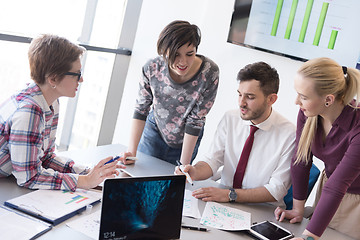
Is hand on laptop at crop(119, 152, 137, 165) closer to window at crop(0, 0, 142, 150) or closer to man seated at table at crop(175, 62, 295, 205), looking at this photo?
man seated at table at crop(175, 62, 295, 205)

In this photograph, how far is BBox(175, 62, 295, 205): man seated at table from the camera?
2.03 m

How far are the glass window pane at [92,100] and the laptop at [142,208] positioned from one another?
2.38 metres

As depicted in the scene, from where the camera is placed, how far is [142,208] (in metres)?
1.38

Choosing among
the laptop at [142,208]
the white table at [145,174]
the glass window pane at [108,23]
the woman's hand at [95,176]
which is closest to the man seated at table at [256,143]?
the white table at [145,174]

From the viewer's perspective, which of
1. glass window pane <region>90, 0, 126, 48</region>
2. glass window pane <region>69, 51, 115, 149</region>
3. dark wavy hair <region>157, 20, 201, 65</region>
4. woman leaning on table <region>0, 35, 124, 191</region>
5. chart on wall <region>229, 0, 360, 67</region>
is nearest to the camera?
woman leaning on table <region>0, 35, 124, 191</region>

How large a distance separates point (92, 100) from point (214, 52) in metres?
1.28

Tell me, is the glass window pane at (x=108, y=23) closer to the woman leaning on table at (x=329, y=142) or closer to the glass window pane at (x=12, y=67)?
the glass window pane at (x=12, y=67)

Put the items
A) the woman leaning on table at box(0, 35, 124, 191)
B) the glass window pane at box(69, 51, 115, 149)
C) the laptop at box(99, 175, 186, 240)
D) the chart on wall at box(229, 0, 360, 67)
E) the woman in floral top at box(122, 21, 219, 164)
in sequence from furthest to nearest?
the glass window pane at box(69, 51, 115, 149) < the chart on wall at box(229, 0, 360, 67) < the woman in floral top at box(122, 21, 219, 164) < the woman leaning on table at box(0, 35, 124, 191) < the laptop at box(99, 175, 186, 240)

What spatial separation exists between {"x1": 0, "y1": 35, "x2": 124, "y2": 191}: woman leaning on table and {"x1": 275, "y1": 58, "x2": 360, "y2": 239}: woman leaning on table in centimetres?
88

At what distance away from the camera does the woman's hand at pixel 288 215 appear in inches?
71.6

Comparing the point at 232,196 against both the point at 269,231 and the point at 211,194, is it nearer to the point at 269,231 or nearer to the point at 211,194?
the point at 211,194

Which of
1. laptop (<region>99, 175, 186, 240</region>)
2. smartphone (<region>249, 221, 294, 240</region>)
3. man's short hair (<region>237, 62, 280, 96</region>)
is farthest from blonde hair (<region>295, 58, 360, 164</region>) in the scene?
laptop (<region>99, 175, 186, 240</region>)

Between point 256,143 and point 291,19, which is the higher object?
point 291,19

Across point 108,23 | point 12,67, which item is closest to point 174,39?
point 12,67
